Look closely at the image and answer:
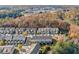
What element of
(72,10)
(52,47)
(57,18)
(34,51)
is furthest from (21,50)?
(72,10)

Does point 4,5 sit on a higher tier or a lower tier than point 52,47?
higher

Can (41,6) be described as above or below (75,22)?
above

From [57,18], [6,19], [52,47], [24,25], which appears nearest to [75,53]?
[52,47]

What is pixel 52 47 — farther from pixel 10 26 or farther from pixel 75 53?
pixel 10 26

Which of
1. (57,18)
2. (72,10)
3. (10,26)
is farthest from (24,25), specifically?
(72,10)

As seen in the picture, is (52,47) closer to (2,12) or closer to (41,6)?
(41,6)

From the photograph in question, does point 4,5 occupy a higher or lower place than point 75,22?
higher
